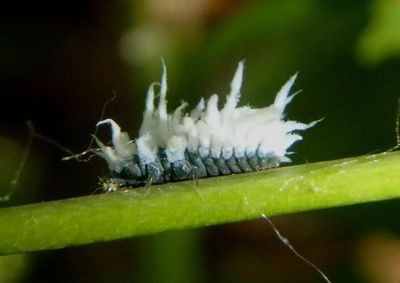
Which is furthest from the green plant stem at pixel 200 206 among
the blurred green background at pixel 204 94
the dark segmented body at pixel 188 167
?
the blurred green background at pixel 204 94

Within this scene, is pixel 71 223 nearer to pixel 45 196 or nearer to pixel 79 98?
pixel 45 196

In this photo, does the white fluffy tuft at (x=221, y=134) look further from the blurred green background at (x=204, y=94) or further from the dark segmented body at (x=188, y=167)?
the blurred green background at (x=204, y=94)

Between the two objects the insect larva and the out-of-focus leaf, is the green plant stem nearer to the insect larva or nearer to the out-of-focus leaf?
the insect larva

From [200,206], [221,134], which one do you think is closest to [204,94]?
[221,134]

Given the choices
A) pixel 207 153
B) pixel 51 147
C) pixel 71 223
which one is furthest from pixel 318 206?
pixel 51 147

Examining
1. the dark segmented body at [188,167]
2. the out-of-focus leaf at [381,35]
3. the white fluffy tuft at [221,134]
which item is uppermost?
the out-of-focus leaf at [381,35]

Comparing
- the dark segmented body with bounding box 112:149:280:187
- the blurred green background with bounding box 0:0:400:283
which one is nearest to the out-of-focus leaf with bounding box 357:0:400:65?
the blurred green background with bounding box 0:0:400:283
